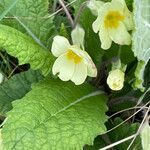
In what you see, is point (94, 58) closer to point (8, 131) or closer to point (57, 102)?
point (57, 102)

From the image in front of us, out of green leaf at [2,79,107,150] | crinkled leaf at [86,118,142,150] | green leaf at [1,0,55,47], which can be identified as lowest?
crinkled leaf at [86,118,142,150]

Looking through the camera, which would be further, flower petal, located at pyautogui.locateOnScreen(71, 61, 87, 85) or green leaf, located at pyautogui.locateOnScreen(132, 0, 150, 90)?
flower petal, located at pyautogui.locateOnScreen(71, 61, 87, 85)

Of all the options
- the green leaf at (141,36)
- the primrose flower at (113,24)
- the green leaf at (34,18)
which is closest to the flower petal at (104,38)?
the primrose flower at (113,24)

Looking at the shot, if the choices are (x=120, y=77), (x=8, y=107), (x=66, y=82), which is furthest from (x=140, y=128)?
(x=8, y=107)

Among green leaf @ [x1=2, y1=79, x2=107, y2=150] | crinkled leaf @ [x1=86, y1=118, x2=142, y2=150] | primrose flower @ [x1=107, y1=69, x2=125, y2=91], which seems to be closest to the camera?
green leaf @ [x1=2, y1=79, x2=107, y2=150]

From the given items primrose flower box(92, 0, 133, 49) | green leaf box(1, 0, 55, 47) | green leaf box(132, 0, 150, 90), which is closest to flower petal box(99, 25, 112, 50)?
primrose flower box(92, 0, 133, 49)

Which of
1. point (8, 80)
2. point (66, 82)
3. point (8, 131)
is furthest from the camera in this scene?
point (8, 80)

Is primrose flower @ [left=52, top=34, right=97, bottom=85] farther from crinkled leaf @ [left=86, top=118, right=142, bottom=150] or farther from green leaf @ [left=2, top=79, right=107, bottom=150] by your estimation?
crinkled leaf @ [left=86, top=118, right=142, bottom=150]

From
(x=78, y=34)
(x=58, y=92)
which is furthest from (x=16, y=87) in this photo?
(x=78, y=34)
